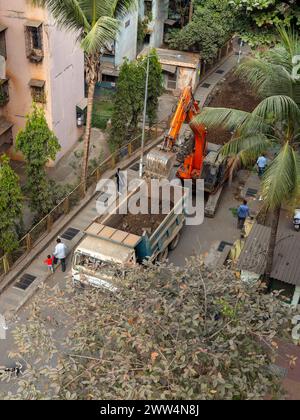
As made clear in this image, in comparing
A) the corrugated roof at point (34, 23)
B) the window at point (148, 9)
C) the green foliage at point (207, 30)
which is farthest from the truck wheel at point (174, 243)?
the window at point (148, 9)

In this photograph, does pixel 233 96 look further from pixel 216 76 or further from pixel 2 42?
pixel 2 42

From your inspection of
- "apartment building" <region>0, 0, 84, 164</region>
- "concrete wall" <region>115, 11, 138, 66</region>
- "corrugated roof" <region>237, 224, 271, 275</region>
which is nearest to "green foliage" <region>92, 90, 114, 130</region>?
"concrete wall" <region>115, 11, 138, 66</region>

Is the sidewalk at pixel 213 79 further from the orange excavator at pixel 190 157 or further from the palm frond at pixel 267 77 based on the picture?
the palm frond at pixel 267 77

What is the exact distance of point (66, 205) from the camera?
23.3 metres

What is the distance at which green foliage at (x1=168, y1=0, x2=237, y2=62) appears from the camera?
34.9 m

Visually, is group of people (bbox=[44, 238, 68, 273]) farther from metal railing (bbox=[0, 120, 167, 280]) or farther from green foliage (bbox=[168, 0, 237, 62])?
green foliage (bbox=[168, 0, 237, 62])

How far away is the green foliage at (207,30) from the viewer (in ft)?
115

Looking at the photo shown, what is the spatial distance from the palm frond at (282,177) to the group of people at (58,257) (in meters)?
8.80

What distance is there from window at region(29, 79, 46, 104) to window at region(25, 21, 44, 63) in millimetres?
947

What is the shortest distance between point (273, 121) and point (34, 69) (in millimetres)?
13512

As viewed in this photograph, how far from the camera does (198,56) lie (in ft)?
119

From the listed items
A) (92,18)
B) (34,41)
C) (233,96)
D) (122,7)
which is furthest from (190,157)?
(233,96)
